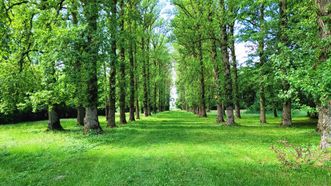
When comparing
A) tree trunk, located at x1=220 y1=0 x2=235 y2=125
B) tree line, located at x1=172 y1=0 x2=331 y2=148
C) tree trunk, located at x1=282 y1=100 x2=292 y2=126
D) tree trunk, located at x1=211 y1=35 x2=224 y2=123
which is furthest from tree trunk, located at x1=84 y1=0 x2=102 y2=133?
tree trunk, located at x1=282 y1=100 x2=292 y2=126

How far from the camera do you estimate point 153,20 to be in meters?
35.8

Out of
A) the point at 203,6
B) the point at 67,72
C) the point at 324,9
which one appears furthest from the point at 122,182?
the point at 203,6

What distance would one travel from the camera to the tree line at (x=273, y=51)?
6.88 m

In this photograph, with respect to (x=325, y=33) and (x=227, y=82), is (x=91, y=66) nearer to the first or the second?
(x=325, y=33)

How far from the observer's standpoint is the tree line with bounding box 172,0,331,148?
6.88 metres

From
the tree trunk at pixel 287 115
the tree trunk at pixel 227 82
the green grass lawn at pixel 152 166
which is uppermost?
the tree trunk at pixel 227 82

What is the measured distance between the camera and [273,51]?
14.6 meters

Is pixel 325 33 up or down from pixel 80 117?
up

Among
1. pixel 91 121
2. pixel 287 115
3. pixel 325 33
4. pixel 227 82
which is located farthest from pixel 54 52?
pixel 287 115

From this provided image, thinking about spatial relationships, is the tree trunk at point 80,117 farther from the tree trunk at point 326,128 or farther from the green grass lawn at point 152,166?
the tree trunk at point 326,128

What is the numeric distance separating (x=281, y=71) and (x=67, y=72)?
971 cm

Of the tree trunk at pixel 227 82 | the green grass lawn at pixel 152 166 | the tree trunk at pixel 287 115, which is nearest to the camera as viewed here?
the green grass lawn at pixel 152 166

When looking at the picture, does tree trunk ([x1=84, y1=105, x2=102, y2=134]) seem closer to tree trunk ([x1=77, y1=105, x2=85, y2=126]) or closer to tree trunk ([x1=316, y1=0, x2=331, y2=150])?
tree trunk ([x1=77, y1=105, x2=85, y2=126])

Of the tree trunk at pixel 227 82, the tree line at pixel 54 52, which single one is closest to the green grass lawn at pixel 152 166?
the tree line at pixel 54 52
